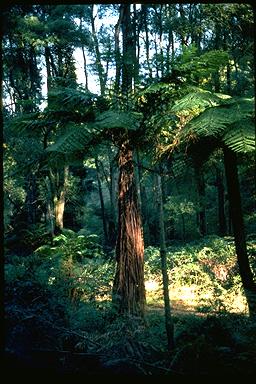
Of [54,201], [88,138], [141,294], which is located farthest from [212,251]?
[88,138]

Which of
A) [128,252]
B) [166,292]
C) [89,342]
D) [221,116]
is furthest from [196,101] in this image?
[128,252]

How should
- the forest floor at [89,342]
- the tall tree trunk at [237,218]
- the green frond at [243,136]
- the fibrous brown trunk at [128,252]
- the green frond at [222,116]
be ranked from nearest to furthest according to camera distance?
the forest floor at [89,342] → the green frond at [243,136] → the green frond at [222,116] → the tall tree trunk at [237,218] → the fibrous brown trunk at [128,252]

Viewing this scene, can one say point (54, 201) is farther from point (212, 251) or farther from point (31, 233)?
point (212, 251)

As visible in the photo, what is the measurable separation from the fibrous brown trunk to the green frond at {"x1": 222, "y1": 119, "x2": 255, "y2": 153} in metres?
2.21

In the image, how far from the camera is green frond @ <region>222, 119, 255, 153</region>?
13.0ft

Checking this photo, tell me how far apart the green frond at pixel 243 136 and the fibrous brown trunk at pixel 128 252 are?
2.21 meters

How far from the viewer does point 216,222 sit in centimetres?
2219

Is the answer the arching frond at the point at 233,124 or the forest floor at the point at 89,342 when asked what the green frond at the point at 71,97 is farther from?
the forest floor at the point at 89,342

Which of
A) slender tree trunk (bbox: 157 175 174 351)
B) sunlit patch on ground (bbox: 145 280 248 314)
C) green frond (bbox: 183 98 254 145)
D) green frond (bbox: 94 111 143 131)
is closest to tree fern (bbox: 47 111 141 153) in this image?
green frond (bbox: 94 111 143 131)

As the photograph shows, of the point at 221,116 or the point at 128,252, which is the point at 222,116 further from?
the point at 128,252

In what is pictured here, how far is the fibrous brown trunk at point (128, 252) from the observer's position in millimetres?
6105

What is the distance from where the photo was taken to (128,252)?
612cm

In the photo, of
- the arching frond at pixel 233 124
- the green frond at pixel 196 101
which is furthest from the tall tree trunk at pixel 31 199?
the arching frond at pixel 233 124

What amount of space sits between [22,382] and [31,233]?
14.0 meters
